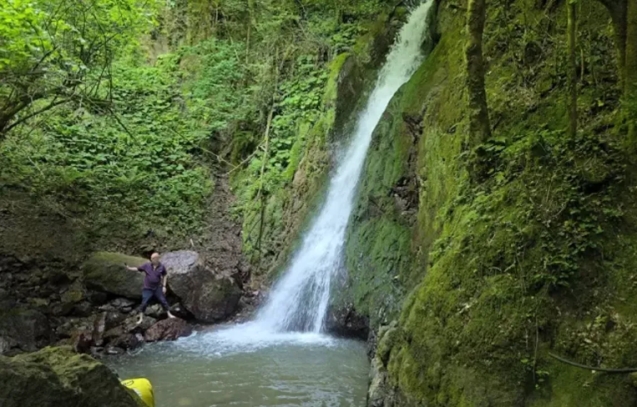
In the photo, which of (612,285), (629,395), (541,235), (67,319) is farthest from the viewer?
(67,319)

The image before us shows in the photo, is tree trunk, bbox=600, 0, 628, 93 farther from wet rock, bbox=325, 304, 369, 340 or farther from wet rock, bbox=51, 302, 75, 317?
wet rock, bbox=51, 302, 75, 317

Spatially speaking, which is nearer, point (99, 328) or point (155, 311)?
point (99, 328)

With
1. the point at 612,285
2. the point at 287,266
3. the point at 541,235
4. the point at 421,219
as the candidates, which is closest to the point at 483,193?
the point at 541,235

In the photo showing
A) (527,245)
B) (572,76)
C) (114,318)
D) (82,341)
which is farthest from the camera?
(114,318)

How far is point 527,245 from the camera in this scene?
4797 millimetres

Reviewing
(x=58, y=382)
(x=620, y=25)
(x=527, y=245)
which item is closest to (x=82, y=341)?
(x=58, y=382)

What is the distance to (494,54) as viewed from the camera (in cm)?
745

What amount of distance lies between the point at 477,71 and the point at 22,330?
308 inches

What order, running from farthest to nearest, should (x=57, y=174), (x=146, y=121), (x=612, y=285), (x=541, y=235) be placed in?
(x=146, y=121) < (x=57, y=174) < (x=541, y=235) < (x=612, y=285)

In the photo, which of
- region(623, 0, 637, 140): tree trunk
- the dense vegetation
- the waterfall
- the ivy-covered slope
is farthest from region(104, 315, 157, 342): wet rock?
region(623, 0, 637, 140): tree trunk

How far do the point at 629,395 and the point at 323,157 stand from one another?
9160 millimetres

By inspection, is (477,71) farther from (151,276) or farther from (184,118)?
(184,118)

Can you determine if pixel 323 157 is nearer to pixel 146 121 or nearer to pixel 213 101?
pixel 213 101

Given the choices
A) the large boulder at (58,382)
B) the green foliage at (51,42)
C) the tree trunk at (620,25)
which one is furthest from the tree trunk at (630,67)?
the green foliage at (51,42)
